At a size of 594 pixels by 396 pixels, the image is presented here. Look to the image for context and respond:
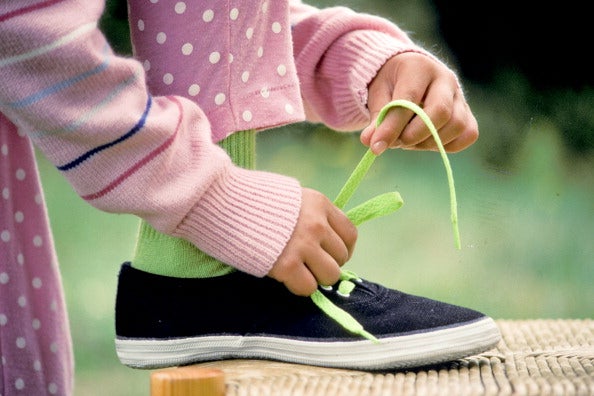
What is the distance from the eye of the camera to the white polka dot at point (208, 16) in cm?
58

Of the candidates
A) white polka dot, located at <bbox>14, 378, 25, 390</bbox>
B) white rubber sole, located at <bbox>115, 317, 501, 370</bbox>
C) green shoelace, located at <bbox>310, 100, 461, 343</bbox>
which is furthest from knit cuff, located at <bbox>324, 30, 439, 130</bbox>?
white polka dot, located at <bbox>14, 378, 25, 390</bbox>

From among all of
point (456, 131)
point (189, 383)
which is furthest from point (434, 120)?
point (189, 383)

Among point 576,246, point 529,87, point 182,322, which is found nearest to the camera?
point 182,322

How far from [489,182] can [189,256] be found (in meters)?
1.23

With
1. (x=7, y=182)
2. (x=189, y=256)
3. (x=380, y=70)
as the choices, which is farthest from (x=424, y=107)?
(x=7, y=182)

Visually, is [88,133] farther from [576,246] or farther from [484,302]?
[576,246]

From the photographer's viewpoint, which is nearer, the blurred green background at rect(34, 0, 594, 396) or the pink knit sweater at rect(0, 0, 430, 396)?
the pink knit sweater at rect(0, 0, 430, 396)

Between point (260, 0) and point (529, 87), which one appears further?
point (529, 87)

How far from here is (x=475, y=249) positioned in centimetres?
164

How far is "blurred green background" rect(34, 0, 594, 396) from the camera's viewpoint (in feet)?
5.22

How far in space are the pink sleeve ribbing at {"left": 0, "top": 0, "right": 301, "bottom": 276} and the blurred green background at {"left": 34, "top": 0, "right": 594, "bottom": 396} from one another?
40.0 inches

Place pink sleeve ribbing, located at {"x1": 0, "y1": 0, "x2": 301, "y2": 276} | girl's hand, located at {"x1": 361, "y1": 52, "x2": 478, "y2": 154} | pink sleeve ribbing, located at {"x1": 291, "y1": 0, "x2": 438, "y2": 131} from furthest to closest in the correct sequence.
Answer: pink sleeve ribbing, located at {"x1": 291, "y1": 0, "x2": 438, "y2": 131}
girl's hand, located at {"x1": 361, "y1": 52, "x2": 478, "y2": 154}
pink sleeve ribbing, located at {"x1": 0, "y1": 0, "x2": 301, "y2": 276}

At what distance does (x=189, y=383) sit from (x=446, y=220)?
48.4 inches

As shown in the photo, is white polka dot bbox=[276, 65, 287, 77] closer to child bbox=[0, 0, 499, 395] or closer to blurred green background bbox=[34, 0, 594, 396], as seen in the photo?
child bbox=[0, 0, 499, 395]
